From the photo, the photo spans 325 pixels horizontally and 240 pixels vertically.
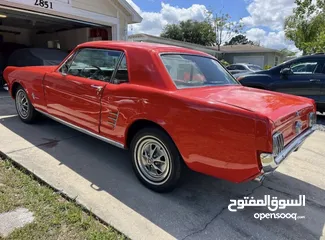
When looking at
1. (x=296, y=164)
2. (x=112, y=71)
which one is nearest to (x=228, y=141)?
(x=112, y=71)

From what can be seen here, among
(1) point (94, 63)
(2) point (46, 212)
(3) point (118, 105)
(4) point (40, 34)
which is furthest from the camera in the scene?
(4) point (40, 34)

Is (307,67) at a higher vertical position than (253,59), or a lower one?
lower

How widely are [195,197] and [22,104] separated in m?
3.84

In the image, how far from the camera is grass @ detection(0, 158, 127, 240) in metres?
2.30

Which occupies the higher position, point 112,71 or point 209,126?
point 112,71

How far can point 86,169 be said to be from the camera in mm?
3465

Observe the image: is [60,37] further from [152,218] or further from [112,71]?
[152,218]

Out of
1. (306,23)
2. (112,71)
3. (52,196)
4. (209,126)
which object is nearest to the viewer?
(209,126)

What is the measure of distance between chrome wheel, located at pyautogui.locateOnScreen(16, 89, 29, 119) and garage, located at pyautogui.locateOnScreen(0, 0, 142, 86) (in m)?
3.39

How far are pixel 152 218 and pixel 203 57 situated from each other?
232 cm

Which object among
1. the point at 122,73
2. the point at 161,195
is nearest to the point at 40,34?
the point at 122,73

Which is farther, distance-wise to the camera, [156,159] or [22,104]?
[22,104]

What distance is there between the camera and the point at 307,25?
71.4 feet

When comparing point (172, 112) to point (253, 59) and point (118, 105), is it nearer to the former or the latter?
point (118, 105)
